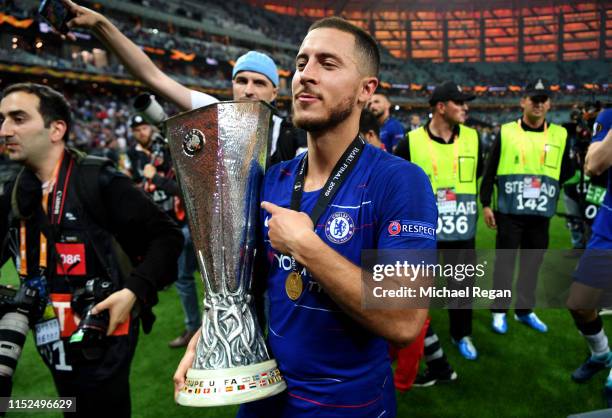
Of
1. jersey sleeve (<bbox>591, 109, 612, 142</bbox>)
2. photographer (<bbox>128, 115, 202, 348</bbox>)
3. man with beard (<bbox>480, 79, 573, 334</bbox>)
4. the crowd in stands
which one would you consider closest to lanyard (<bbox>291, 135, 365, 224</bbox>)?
jersey sleeve (<bbox>591, 109, 612, 142</bbox>)

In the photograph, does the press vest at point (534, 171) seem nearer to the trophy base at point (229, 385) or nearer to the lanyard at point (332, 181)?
the lanyard at point (332, 181)

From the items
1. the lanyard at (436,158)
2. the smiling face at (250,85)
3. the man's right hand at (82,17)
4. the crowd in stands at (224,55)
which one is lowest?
the lanyard at (436,158)

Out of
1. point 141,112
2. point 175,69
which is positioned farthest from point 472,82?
point 141,112

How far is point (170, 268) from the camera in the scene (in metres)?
1.94

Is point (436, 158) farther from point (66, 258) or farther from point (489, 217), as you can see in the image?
point (66, 258)

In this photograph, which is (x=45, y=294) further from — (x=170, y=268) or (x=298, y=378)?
(x=298, y=378)

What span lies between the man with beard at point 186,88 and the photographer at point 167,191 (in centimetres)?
157

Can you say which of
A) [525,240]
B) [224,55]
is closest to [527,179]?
[525,240]

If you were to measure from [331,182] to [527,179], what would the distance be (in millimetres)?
3111

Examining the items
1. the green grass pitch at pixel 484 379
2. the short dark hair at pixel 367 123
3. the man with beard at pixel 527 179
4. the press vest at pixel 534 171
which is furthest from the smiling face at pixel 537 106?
the green grass pitch at pixel 484 379

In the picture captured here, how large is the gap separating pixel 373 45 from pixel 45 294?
166 centimetres

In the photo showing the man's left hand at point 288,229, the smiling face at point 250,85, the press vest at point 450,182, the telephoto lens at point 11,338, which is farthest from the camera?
the press vest at point 450,182

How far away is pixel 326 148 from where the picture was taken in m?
1.31

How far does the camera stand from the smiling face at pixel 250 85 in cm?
243
